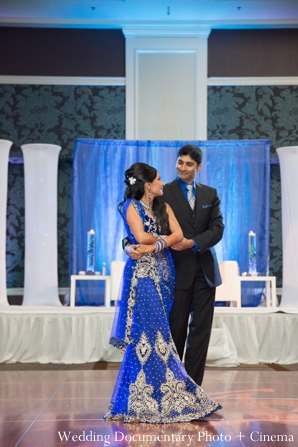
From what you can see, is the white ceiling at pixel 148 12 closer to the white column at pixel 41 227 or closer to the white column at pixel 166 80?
the white column at pixel 166 80

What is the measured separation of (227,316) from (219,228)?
2.58 metres

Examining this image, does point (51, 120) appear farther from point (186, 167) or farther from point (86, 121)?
point (186, 167)

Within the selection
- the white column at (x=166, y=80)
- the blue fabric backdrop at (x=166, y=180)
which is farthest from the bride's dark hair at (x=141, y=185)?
the white column at (x=166, y=80)

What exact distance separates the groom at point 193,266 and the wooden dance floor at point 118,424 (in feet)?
1.37

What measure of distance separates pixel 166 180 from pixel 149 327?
4.95m

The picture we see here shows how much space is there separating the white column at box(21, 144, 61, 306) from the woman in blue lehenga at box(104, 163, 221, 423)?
4.00m

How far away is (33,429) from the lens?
10.3 ft

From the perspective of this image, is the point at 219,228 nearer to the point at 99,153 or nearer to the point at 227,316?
the point at 227,316

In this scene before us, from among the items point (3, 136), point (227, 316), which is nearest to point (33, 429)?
point (227, 316)

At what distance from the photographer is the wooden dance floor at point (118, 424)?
2879 millimetres

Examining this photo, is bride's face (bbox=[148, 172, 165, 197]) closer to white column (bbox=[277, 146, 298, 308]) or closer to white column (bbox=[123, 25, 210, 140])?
white column (bbox=[277, 146, 298, 308])

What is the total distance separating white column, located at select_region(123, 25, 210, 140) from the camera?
8.44 meters

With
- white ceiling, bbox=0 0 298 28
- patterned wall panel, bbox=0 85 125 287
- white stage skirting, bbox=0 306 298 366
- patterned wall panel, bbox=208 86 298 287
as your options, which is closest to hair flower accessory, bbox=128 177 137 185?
white stage skirting, bbox=0 306 298 366

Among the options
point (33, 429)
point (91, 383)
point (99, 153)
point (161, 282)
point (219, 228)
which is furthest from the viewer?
point (99, 153)
